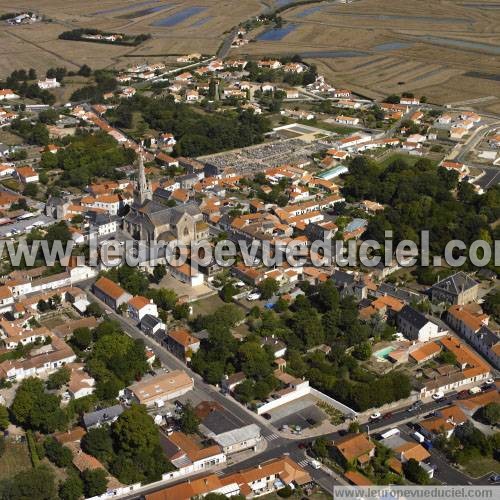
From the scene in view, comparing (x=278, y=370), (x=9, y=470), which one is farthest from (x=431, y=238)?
(x=9, y=470)

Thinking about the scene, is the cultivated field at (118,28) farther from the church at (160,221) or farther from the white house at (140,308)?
the white house at (140,308)

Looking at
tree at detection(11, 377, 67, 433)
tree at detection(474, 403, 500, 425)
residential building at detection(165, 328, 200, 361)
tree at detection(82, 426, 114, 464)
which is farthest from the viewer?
residential building at detection(165, 328, 200, 361)

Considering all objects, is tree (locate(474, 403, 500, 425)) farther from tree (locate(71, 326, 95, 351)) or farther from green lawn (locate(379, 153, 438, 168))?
green lawn (locate(379, 153, 438, 168))

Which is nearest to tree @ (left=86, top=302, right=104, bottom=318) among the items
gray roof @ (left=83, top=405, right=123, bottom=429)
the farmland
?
gray roof @ (left=83, top=405, right=123, bottom=429)

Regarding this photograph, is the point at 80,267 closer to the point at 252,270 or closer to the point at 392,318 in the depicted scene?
the point at 252,270

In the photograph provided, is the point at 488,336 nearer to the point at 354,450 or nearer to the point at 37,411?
the point at 354,450

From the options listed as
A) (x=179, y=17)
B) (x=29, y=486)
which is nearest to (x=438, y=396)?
(x=29, y=486)
